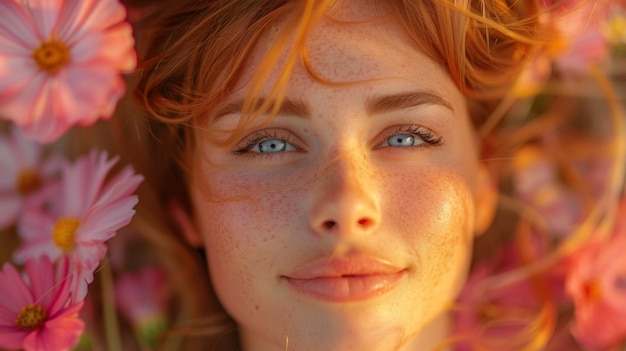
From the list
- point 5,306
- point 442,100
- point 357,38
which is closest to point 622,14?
point 442,100

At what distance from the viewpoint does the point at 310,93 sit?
986mm

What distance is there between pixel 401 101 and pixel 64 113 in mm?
461

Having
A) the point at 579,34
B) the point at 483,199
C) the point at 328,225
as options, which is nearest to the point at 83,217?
the point at 328,225

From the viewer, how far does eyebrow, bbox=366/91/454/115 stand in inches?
39.1

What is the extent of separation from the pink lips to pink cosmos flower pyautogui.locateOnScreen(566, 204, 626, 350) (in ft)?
1.66

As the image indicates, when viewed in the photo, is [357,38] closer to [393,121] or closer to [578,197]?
[393,121]

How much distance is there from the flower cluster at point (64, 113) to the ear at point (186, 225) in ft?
0.58

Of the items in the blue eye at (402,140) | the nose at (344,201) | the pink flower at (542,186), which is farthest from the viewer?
the pink flower at (542,186)

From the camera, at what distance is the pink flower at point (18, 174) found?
54.2 inches

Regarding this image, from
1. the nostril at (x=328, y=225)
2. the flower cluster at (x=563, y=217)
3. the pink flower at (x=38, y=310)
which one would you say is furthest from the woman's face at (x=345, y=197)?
the flower cluster at (x=563, y=217)

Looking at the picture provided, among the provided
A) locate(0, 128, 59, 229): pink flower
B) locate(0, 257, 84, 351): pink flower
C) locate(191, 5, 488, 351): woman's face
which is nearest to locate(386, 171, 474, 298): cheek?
locate(191, 5, 488, 351): woman's face

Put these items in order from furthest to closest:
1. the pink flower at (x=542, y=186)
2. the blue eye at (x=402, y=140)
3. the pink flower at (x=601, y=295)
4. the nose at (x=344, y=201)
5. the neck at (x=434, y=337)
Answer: the pink flower at (x=542, y=186) → the pink flower at (x=601, y=295) → the neck at (x=434, y=337) → the blue eye at (x=402, y=140) → the nose at (x=344, y=201)

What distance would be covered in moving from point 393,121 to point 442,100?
0.08 m

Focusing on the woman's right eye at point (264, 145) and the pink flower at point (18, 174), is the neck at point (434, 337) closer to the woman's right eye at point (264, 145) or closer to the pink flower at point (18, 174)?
the woman's right eye at point (264, 145)
